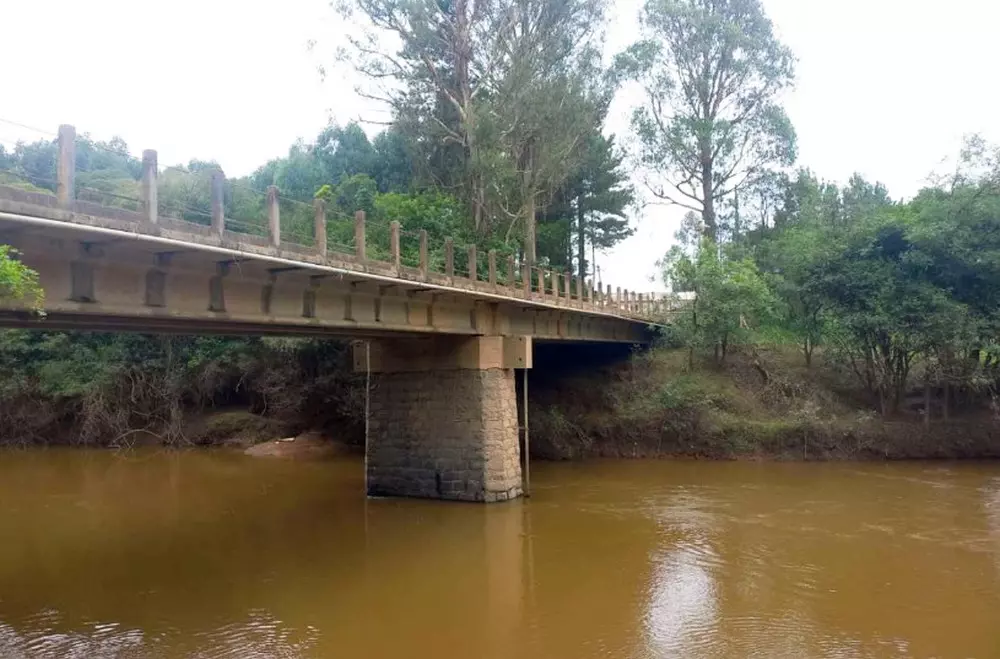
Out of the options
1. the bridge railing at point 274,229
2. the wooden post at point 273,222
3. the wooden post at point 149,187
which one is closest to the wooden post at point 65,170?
the bridge railing at point 274,229

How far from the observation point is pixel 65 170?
8.82 metres

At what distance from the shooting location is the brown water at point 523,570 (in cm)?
952

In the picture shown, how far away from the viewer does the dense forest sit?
24.2m

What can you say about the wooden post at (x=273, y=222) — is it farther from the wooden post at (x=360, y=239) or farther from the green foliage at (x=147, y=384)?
the green foliage at (x=147, y=384)

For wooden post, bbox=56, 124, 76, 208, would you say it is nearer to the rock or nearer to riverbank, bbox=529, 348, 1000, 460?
riverbank, bbox=529, 348, 1000, 460

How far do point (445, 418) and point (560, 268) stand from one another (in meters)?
16.1

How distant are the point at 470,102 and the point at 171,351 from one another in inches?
659

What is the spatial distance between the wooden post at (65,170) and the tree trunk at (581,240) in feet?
116

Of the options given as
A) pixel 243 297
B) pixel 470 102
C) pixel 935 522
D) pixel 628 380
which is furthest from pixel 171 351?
pixel 935 522

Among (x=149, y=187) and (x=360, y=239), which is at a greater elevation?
(x=360, y=239)

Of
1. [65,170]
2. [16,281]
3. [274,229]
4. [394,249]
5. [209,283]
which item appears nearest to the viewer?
[16,281]

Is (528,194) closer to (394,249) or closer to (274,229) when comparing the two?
(394,249)

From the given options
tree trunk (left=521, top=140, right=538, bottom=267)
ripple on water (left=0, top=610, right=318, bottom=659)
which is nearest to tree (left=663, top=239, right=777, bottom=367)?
tree trunk (left=521, top=140, right=538, bottom=267)

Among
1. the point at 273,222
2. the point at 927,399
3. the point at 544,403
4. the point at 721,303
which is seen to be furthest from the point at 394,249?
the point at 927,399
